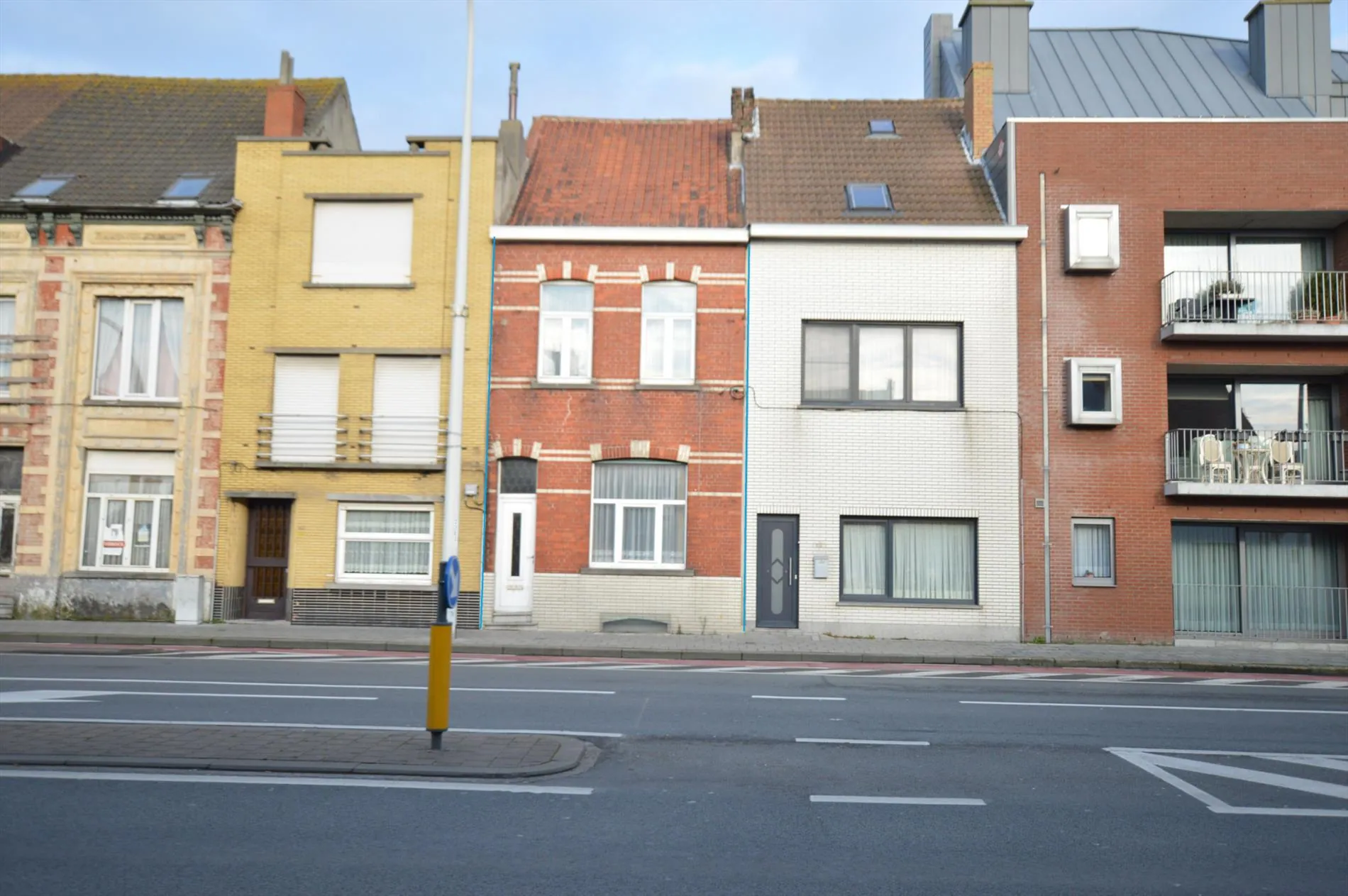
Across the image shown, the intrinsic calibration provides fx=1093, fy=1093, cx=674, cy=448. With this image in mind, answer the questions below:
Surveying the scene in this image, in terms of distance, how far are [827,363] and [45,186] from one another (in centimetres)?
1651

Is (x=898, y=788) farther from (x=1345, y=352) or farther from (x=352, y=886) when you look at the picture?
(x=1345, y=352)

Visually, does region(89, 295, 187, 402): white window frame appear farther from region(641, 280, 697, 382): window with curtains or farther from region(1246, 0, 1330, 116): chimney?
region(1246, 0, 1330, 116): chimney

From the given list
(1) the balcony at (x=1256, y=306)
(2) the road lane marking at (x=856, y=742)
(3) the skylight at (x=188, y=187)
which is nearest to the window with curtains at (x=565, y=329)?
(3) the skylight at (x=188, y=187)

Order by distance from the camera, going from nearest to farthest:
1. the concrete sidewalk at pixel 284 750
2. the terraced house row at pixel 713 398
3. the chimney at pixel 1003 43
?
the concrete sidewalk at pixel 284 750, the terraced house row at pixel 713 398, the chimney at pixel 1003 43

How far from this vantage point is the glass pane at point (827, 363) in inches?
826

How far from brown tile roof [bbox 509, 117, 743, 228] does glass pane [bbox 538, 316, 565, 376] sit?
2012 mm

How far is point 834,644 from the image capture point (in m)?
18.7

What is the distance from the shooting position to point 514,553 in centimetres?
2089

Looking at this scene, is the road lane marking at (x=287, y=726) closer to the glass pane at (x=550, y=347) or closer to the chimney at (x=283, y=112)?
the glass pane at (x=550, y=347)

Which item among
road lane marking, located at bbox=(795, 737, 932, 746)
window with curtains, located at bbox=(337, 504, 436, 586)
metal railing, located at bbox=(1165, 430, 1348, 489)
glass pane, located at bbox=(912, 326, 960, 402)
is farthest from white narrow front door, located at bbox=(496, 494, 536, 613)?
metal railing, located at bbox=(1165, 430, 1348, 489)

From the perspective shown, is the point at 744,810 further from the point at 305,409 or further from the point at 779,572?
the point at 305,409

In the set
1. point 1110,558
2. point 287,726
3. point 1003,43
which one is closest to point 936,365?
point 1110,558

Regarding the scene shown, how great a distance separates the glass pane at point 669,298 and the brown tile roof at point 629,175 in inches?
45.8

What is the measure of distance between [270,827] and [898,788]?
4.11 metres
